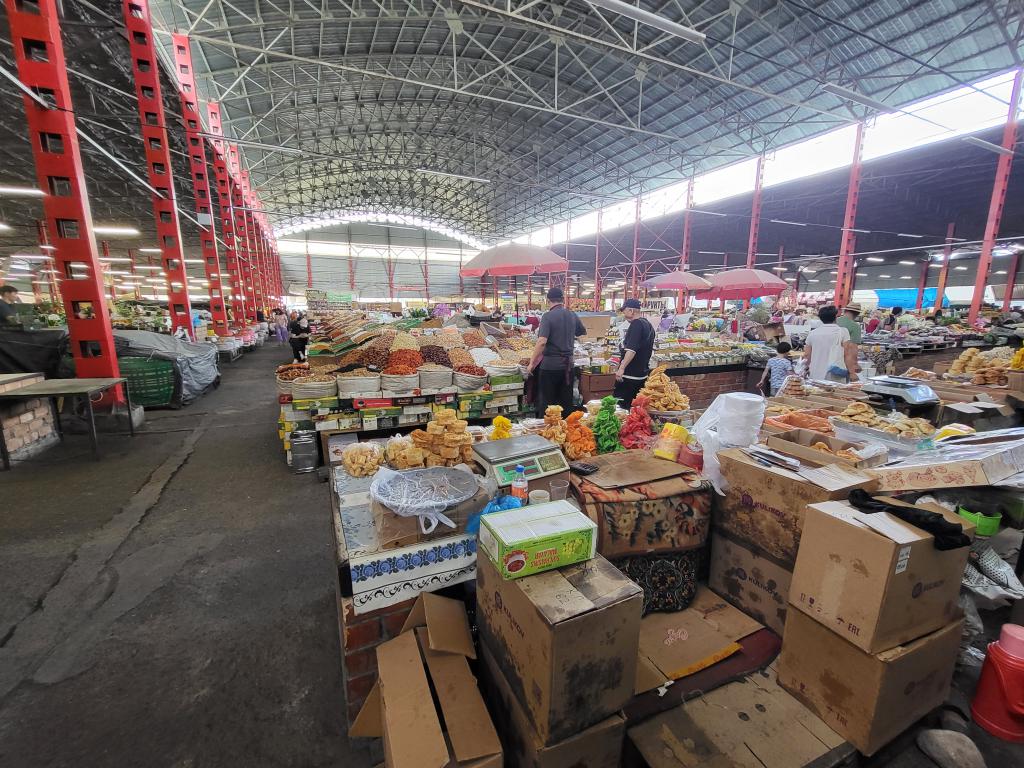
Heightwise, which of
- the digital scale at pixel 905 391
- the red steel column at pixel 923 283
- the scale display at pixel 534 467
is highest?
the red steel column at pixel 923 283

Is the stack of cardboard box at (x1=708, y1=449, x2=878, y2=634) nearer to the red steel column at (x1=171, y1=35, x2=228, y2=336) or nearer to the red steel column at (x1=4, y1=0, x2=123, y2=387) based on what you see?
the red steel column at (x1=4, y1=0, x2=123, y2=387)

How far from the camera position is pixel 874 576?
4.97ft

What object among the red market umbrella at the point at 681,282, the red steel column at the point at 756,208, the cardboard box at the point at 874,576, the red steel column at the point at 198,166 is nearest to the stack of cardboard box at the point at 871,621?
the cardboard box at the point at 874,576

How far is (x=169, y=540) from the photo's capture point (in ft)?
10.9

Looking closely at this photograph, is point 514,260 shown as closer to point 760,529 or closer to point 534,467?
point 534,467

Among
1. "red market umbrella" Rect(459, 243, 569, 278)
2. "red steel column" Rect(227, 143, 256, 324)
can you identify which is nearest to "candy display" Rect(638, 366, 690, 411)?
"red market umbrella" Rect(459, 243, 569, 278)

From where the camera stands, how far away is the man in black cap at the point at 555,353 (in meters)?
4.99

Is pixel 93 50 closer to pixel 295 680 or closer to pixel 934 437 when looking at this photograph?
pixel 295 680

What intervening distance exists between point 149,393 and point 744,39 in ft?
60.8

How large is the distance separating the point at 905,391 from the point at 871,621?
9.47ft

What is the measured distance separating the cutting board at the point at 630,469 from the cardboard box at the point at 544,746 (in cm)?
96

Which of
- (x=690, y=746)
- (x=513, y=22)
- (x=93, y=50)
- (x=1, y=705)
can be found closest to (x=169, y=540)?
(x=1, y=705)

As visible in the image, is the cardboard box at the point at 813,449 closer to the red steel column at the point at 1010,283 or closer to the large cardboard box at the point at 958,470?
the large cardboard box at the point at 958,470

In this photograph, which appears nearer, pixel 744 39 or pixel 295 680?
pixel 295 680
